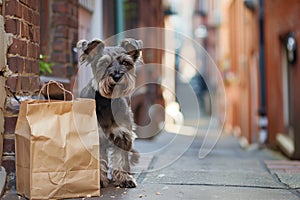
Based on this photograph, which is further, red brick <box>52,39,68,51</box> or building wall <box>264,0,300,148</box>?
building wall <box>264,0,300,148</box>

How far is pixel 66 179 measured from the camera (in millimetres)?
2668

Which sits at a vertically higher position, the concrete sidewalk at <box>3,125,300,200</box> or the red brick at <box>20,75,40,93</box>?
the red brick at <box>20,75,40,93</box>

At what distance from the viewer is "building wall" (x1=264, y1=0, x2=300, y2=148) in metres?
6.88

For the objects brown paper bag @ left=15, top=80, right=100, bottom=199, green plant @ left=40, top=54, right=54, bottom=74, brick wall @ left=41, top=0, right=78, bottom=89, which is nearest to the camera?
brown paper bag @ left=15, top=80, right=100, bottom=199

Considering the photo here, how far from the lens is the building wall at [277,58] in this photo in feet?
22.6

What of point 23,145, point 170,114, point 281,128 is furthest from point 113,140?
point 170,114

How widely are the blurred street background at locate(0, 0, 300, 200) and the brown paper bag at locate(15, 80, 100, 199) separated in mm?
207

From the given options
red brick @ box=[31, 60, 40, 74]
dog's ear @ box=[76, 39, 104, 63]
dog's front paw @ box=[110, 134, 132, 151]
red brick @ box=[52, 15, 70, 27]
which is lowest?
dog's front paw @ box=[110, 134, 132, 151]

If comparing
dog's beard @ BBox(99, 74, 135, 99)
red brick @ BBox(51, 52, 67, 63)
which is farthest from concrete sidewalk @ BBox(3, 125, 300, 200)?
red brick @ BBox(51, 52, 67, 63)

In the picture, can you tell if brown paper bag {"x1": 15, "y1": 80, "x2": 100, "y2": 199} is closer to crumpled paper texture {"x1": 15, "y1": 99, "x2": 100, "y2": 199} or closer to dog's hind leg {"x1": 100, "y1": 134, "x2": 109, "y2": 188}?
crumpled paper texture {"x1": 15, "y1": 99, "x2": 100, "y2": 199}

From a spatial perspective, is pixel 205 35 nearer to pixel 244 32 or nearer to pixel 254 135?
pixel 244 32

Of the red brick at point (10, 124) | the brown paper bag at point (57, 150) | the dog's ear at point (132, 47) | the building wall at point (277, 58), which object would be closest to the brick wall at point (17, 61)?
the red brick at point (10, 124)

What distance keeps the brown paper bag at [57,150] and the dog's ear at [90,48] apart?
18.0 inches

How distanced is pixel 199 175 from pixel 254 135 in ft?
27.9
